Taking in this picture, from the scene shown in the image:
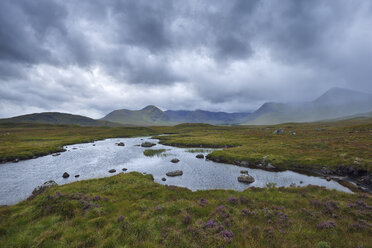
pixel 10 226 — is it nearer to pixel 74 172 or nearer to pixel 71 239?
pixel 71 239

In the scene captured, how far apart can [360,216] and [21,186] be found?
159 feet

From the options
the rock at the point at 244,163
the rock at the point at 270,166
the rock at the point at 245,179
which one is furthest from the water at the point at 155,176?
the rock at the point at 270,166

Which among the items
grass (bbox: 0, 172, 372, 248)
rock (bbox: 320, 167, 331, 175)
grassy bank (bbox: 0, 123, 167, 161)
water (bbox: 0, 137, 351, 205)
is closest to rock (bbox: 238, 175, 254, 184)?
water (bbox: 0, 137, 351, 205)

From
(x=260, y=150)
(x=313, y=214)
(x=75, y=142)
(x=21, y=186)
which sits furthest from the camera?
(x=75, y=142)

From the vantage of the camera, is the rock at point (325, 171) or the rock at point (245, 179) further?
the rock at point (325, 171)

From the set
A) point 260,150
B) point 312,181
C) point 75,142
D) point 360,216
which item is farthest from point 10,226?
Answer: point 75,142

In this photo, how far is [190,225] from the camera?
10922 millimetres

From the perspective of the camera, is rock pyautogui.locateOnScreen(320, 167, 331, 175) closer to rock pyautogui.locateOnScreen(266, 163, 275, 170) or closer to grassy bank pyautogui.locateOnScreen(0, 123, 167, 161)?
rock pyautogui.locateOnScreen(266, 163, 275, 170)

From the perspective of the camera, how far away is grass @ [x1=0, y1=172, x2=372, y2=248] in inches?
351

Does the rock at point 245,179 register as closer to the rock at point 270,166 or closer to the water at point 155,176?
the water at point 155,176

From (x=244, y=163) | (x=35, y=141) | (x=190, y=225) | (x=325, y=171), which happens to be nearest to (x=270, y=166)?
(x=244, y=163)

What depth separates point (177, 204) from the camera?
48.6 ft

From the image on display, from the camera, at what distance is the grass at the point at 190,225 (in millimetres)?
8906

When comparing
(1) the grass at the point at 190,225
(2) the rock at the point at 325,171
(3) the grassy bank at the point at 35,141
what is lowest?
(2) the rock at the point at 325,171
